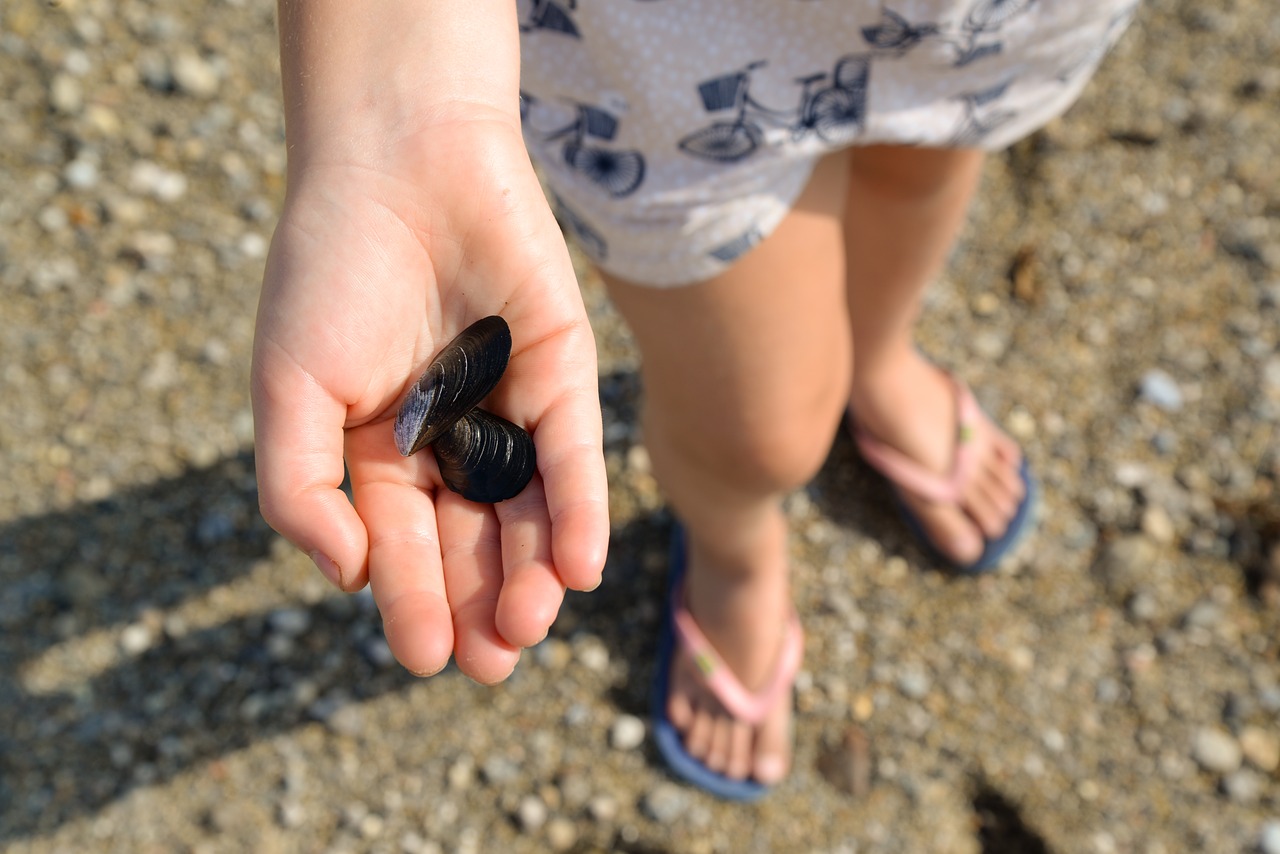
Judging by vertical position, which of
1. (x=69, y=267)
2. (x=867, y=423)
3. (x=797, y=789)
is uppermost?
(x=69, y=267)

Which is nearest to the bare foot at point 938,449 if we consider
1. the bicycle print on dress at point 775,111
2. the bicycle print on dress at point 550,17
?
the bicycle print on dress at point 775,111

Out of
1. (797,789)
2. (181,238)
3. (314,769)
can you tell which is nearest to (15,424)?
→ (181,238)

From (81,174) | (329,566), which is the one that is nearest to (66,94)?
(81,174)

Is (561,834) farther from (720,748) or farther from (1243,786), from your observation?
(1243,786)

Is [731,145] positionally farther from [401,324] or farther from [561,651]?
[561,651]

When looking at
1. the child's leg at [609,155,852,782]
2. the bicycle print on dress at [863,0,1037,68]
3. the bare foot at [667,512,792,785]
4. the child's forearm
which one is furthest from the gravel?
the child's forearm
